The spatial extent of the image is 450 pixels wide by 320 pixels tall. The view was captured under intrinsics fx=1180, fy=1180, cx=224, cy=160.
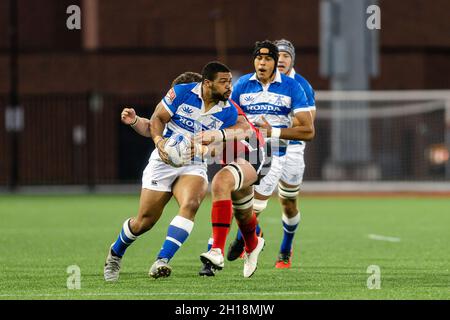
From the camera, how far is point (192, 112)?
35.0ft

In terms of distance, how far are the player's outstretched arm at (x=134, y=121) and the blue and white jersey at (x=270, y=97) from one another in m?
1.52

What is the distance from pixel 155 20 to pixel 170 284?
29.5m

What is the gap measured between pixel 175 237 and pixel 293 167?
9.52 feet

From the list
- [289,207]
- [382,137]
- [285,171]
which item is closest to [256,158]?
[285,171]

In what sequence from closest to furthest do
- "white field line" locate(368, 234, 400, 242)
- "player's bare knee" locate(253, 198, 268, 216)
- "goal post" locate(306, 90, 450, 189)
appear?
"player's bare knee" locate(253, 198, 268, 216) → "white field line" locate(368, 234, 400, 242) → "goal post" locate(306, 90, 450, 189)

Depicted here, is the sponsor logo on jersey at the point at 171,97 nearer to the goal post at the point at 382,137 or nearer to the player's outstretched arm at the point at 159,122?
the player's outstretched arm at the point at 159,122

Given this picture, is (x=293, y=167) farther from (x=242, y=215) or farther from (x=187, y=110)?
(x=187, y=110)

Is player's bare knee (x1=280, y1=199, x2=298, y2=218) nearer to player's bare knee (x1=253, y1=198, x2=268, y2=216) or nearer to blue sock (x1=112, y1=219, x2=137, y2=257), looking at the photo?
player's bare knee (x1=253, y1=198, x2=268, y2=216)

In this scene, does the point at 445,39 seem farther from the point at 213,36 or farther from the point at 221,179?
the point at 221,179

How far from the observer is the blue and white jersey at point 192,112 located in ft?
34.7

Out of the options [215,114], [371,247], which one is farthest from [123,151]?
[215,114]

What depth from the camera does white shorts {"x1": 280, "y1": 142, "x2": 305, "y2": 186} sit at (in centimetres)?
Result: 1273

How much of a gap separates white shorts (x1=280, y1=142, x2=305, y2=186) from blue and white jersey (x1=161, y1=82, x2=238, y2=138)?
2111 millimetres

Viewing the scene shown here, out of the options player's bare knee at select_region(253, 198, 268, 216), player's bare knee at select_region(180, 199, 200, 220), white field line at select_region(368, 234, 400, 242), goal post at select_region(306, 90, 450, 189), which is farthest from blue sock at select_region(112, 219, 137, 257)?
goal post at select_region(306, 90, 450, 189)
